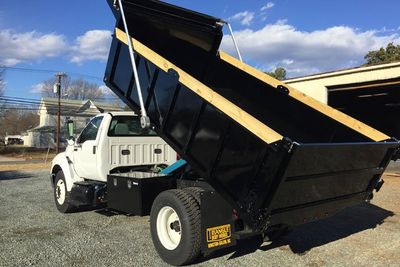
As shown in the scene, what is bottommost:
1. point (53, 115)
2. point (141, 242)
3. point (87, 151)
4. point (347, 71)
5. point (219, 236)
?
point (53, 115)

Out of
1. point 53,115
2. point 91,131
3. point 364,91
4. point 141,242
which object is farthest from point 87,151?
point 53,115

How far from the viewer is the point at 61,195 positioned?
9.20 meters

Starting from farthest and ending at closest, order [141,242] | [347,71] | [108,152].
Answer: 1. [347,71]
2. [108,152]
3. [141,242]

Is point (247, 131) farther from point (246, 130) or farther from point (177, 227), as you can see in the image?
point (177, 227)

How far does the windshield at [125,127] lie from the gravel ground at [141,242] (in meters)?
1.61

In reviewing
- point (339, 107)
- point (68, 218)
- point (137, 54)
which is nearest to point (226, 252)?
point (137, 54)

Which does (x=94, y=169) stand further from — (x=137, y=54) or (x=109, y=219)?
(x=137, y=54)

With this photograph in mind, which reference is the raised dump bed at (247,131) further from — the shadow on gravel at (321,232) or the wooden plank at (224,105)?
the shadow on gravel at (321,232)

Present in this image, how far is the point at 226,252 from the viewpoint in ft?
20.5

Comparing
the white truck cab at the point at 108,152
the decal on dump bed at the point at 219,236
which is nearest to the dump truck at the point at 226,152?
the decal on dump bed at the point at 219,236

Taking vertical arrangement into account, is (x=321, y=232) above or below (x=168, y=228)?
below

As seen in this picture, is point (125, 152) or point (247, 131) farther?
point (125, 152)

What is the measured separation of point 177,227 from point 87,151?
317 centimetres

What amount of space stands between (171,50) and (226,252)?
3787mm
